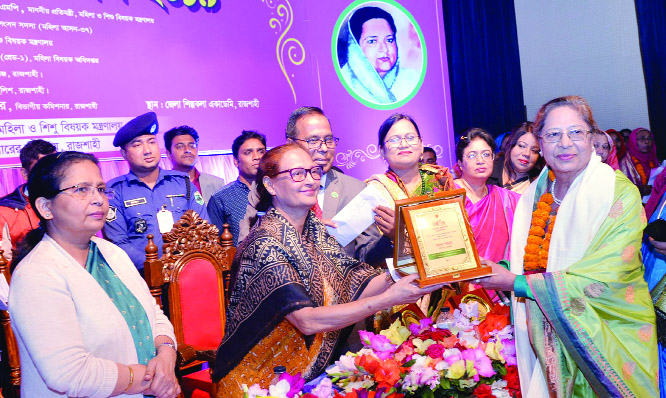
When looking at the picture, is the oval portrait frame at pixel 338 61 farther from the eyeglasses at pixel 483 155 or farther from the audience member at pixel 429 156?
the eyeglasses at pixel 483 155

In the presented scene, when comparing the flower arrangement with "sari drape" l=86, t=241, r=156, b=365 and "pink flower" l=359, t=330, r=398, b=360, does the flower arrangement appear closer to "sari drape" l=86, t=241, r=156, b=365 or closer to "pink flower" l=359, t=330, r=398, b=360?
"pink flower" l=359, t=330, r=398, b=360

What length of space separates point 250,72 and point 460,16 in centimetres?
370

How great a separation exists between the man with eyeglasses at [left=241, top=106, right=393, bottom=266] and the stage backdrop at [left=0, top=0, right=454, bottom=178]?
1.99 metres

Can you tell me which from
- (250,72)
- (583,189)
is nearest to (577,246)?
(583,189)

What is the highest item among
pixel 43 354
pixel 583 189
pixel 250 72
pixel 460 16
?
pixel 460 16

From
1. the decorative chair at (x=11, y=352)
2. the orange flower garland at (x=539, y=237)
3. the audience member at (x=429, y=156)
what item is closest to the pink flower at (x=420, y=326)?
the orange flower garland at (x=539, y=237)

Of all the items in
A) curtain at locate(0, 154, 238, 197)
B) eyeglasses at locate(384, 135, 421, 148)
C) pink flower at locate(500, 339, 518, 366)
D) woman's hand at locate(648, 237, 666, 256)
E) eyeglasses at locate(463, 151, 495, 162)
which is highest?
curtain at locate(0, 154, 238, 197)

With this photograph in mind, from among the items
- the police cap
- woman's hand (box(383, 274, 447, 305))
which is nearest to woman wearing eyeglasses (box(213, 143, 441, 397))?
woman's hand (box(383, 274, 447, 305))

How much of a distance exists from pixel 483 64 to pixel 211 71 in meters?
4.35

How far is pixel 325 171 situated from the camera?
3.20 m

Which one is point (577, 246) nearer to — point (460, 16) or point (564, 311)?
point (564, 311)

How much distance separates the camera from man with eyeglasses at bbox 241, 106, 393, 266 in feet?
9.80

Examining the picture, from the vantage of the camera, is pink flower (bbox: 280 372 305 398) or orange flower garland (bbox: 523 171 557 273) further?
orange flower garland (bbox: 523 171 557 273)

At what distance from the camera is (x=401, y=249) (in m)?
2.15
